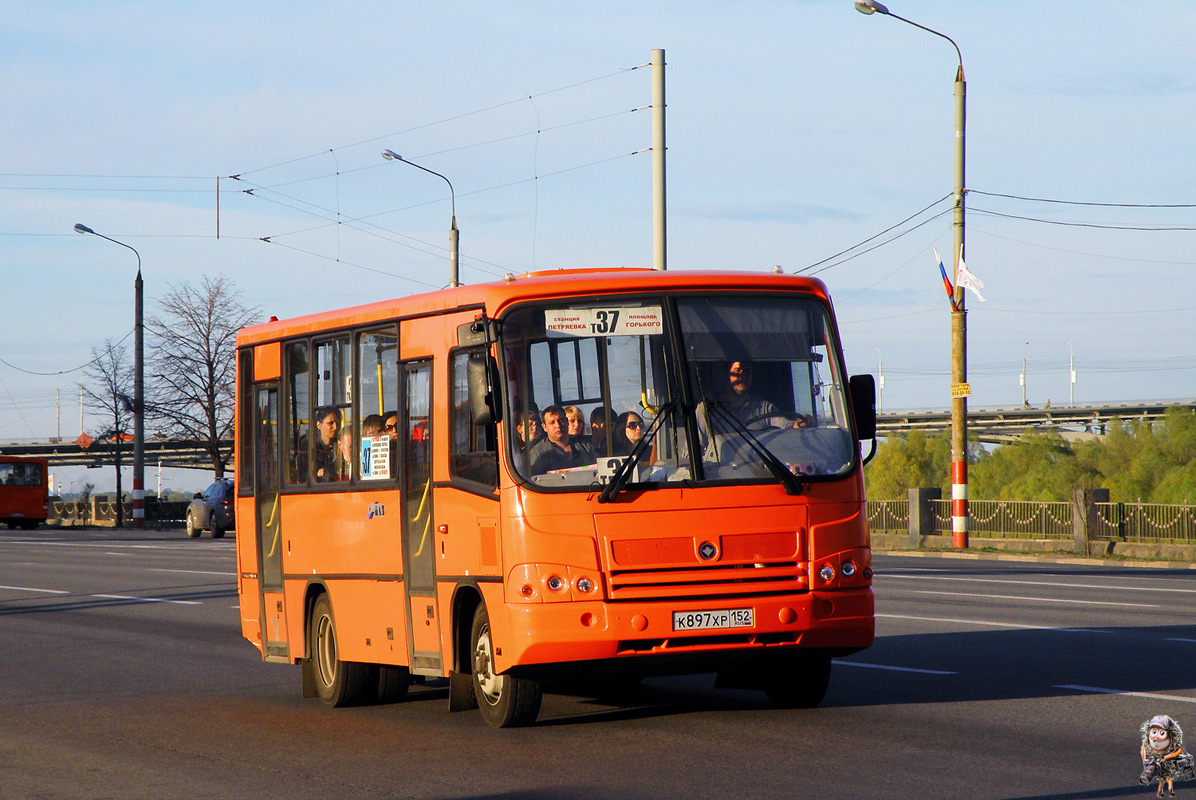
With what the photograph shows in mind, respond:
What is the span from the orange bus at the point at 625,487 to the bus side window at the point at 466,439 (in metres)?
0.02

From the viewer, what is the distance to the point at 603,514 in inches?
359

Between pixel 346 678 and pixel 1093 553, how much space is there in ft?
74.6

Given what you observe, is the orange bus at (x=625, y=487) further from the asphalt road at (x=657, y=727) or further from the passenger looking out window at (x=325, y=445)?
the passenger looking out window at (x=325, y=445)

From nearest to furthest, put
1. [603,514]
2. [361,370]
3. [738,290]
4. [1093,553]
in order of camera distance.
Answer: [603,514], [738,290], [361,370], [1093,553]

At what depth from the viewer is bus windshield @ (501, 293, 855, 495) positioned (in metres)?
9.28

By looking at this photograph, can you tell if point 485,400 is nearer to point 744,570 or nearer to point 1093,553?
point 744,570

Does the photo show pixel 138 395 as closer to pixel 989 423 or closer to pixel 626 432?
pixel 626 432

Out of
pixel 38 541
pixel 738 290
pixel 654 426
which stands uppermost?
pixel 738 290

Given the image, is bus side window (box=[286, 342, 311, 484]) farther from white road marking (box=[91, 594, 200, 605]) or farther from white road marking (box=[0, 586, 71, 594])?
white road marking (box=[0, 586, 71, 594])

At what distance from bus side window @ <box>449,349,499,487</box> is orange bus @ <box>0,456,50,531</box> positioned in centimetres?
5716

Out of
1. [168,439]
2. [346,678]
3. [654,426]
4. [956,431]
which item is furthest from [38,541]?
[654,426]

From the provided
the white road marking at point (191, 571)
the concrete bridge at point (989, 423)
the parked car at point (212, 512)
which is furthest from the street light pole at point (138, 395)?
the concrete bridge at point (989, 423)

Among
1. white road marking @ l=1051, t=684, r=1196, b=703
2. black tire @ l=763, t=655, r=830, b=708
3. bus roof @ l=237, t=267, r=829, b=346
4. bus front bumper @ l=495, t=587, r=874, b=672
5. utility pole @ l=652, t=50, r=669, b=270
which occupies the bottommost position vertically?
white road marking @ l=1051, t=684, r=1196, b=703

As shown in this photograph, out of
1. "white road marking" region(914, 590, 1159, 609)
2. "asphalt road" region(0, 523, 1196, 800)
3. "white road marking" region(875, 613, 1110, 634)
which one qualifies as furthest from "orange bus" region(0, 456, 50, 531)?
"white road marking" region(875, 613, 1110, 634)
